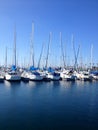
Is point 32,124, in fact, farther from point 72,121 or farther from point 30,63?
point 30,63

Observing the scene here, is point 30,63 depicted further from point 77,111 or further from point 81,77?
point 77,111

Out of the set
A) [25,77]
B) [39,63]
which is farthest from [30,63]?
[39,63]

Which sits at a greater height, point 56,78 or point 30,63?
point 30,63

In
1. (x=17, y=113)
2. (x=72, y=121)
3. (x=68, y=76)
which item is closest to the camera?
(x=72, y=121)

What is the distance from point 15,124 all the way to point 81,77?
67204mm

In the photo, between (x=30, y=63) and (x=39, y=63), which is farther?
(x=39, y=63)

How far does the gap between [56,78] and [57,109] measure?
48564 millimetres

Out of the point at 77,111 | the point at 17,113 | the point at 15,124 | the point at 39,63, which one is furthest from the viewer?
the point at 39,63

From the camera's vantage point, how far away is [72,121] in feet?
86.3

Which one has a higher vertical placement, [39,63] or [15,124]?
[39,63]

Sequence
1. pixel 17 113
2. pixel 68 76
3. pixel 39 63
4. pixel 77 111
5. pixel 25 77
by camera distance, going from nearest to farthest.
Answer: pixel 17 113 < pixel 77 111 < pixel 25 77 < pixel 68 76 < pixel 39 63

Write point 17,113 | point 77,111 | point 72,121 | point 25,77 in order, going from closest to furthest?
point 72,121
point 17,113
point 77,111
point 25,77

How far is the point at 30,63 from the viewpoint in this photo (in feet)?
279

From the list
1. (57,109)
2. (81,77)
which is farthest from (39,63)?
(57,109)
